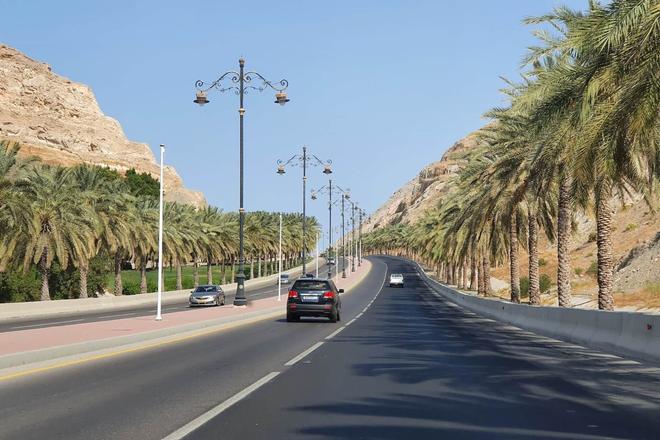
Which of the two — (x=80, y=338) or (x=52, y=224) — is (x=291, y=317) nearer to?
(x=80, y=338)

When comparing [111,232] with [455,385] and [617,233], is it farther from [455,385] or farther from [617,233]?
[617,233]

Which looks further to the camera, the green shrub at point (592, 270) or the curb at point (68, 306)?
the green shrub at point (592, 270)

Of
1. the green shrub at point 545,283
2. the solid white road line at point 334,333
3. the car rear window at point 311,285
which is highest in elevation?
the car rear window at point 311,285

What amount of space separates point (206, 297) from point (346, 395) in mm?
40568

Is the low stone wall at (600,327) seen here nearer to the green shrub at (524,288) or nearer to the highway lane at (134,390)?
the highway lane at (134,390)

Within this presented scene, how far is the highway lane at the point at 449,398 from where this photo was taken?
8.13 m

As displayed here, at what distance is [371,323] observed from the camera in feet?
97.9

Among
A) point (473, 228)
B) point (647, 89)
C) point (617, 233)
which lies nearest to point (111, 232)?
point (473, 228)

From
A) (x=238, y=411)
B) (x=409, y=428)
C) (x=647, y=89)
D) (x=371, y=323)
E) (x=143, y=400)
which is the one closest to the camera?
(x=409, y=428)

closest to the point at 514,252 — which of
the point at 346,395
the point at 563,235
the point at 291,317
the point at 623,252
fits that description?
the point at 563,235

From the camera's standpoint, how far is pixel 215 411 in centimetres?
939

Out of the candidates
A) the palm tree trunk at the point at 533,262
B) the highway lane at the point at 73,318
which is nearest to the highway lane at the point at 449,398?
the highway lane at the point at 73,318

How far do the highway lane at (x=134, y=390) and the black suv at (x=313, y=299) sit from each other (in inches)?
408

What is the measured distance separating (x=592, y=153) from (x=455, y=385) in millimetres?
6881
